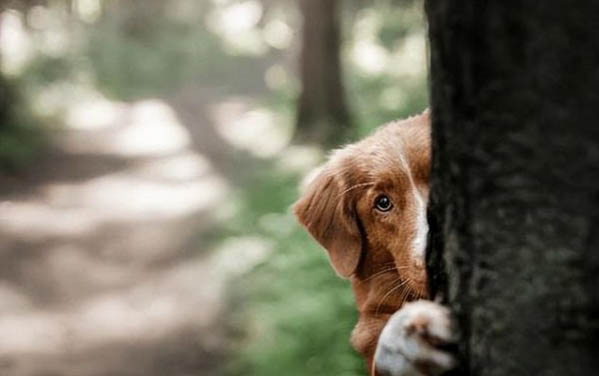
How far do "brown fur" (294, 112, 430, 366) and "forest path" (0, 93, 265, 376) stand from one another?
12.2 feet

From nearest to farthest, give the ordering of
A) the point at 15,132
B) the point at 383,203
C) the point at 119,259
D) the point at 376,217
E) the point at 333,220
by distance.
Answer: the point at 383,203
the point at 376,217
the point at 333,220
the point at 119,259
the point at 15,132

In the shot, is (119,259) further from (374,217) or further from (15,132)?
(374,217)

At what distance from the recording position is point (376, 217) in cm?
395

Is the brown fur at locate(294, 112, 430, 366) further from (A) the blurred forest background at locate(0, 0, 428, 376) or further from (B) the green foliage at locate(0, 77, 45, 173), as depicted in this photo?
(B) the green foliage at locate(0, 77, 45, 173)

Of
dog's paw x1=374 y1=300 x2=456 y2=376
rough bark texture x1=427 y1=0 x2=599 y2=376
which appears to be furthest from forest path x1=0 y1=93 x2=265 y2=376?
rough bark texture x1=427 y1=0 x2=599 y2=376

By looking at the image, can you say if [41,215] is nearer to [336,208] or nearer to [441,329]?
[336,208]

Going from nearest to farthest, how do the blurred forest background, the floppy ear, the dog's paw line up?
the dog's paw, the floppy ear, the blurred forest background

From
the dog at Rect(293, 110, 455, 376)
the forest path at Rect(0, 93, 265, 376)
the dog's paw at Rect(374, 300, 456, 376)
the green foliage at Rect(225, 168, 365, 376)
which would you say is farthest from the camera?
the forest path at Rect(0, 93, 265, 376)

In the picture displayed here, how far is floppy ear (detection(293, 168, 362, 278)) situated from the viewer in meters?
4.10

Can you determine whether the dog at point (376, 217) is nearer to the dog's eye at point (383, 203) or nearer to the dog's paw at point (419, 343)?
the dog's eye at point (383, 203)

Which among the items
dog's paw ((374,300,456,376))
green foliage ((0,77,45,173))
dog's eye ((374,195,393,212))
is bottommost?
dog's paw ((374,300,456,376))

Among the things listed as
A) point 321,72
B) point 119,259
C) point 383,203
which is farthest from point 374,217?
point 321,72

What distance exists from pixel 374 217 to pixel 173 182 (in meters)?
11.8

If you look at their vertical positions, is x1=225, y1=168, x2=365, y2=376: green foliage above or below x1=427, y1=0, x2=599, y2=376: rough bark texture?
below
